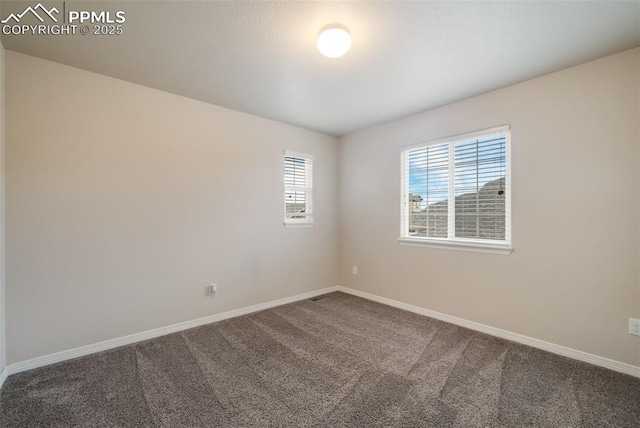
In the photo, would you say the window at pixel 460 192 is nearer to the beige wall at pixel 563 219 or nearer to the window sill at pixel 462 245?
the window sill at pixel 462 245

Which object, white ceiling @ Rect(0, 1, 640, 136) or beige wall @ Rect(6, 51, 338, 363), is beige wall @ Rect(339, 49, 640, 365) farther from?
beige wall @ Rect(6, 51, 338, 363)

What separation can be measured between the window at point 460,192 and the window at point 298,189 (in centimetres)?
139

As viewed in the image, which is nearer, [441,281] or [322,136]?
[441,281]

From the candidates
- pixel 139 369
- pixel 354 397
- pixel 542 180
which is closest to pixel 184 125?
pixel 139 369

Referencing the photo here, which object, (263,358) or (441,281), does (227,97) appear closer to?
(263,358)

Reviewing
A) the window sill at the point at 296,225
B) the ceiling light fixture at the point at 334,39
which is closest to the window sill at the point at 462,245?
the window sill at the point at 296,225

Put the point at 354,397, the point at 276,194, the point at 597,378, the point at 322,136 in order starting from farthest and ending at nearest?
the point at 322,136 → the point at 276,194 → the point at 597,378 → the point at 354,397

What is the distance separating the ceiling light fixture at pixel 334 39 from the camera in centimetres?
187

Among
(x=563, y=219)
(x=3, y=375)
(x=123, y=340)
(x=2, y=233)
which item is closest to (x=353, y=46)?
(x=563, y=219)

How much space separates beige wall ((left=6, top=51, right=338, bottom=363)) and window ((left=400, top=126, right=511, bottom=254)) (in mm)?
1847

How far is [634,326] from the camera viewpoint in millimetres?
2133

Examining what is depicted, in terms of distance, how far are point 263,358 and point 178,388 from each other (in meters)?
0.67

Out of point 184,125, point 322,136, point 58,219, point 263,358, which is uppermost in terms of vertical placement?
point 322,136

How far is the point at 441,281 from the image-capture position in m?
3.27
